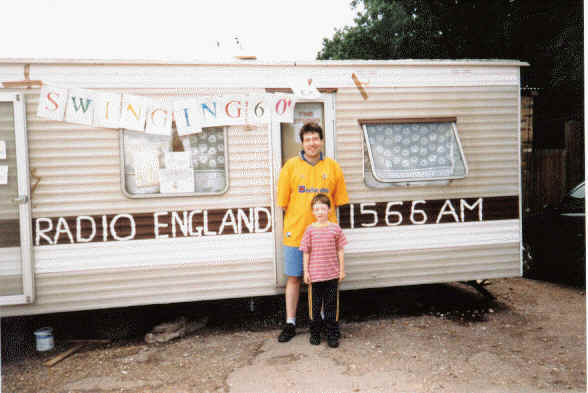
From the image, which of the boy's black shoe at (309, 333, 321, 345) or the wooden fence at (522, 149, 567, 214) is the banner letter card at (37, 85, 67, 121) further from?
the wooden fence at (522, 149, 567, 214)

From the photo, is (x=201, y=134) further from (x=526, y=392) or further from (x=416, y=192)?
(x=526, y=392)

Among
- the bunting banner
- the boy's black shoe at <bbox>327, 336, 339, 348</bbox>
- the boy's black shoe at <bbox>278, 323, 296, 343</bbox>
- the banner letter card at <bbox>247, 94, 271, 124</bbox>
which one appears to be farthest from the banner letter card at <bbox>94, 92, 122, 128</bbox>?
the boy's black shoe at <bbox>327, 336, 339, 348</bbox>

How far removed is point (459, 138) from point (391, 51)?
761 centimetres

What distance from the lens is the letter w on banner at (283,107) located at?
4.60m

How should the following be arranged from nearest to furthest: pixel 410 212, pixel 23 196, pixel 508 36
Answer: pixel 23 196, pixel 410 212, pixel 508 36

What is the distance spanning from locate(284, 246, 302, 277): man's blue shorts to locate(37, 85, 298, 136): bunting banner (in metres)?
1.22

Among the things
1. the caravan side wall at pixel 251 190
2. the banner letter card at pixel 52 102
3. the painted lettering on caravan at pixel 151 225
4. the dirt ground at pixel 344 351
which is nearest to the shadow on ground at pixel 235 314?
the dirt ground at pixel 344 351

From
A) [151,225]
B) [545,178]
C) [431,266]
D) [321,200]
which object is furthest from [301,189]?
[545,178]

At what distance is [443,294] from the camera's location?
596 cm

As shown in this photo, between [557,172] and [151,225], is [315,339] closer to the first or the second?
[151,225]

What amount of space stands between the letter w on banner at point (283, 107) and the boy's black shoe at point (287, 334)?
6.21 ft

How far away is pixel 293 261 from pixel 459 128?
215 cm

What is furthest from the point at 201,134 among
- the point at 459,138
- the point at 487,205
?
the point at 487,205

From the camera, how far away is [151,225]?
4.48m
